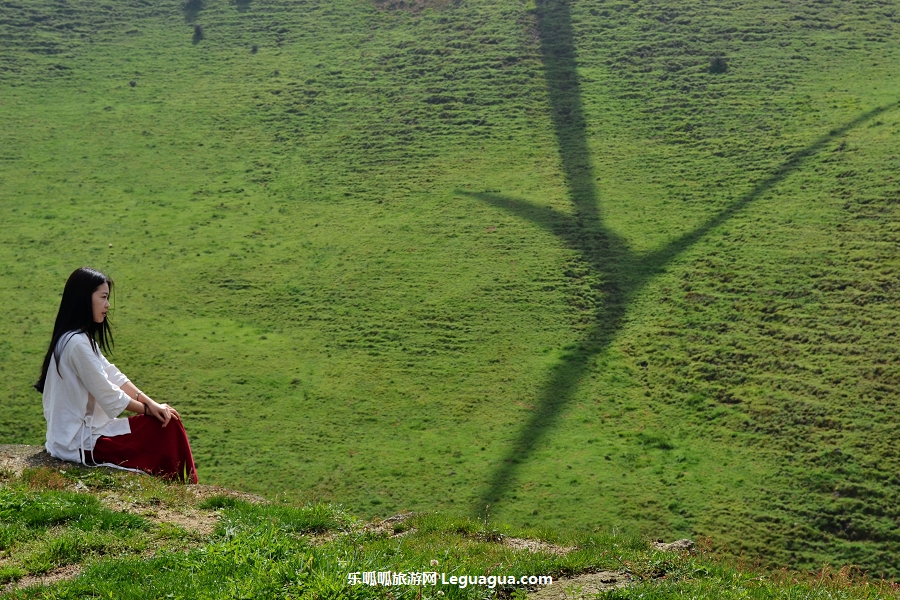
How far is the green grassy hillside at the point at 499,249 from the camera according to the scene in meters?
10.4

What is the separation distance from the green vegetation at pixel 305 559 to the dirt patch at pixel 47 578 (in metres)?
0.03

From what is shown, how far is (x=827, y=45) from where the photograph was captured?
20.2m

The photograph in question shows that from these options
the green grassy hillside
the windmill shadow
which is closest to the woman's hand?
the green grassy hillside

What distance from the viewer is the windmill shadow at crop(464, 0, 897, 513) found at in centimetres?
1123

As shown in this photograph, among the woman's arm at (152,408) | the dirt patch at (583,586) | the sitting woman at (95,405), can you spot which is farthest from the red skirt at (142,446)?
the dirt patch at (583,586)

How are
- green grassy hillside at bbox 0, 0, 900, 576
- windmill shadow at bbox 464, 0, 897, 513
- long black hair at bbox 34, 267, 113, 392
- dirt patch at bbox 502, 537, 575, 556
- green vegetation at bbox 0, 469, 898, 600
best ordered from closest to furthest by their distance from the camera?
green vegetation at bbox 0, 469, 898, 600, dirt patch at bbox 502, 537, 575, 556, long black hair at bbox 34, 267, 113, 392, green grassy hillside at bbox 0, 0, 900, 576, windmill shadow at bbox 464, 0, 897, 513

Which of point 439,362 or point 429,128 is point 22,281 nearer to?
point 439,362

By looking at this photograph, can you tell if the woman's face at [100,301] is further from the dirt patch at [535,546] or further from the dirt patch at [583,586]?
the dirt patch at [583,586]

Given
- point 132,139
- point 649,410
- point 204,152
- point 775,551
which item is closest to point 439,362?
point 649,410

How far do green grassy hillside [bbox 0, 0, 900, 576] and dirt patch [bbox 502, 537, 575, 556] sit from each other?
310 cm

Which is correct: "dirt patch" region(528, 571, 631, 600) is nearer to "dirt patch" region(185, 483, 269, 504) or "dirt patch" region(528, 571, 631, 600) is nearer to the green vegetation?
the green vegetation

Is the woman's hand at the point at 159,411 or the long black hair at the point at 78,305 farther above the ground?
the long black hair at the point at 78,305

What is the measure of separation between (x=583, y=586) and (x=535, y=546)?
48.3 inches

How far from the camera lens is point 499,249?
15.3 metres
